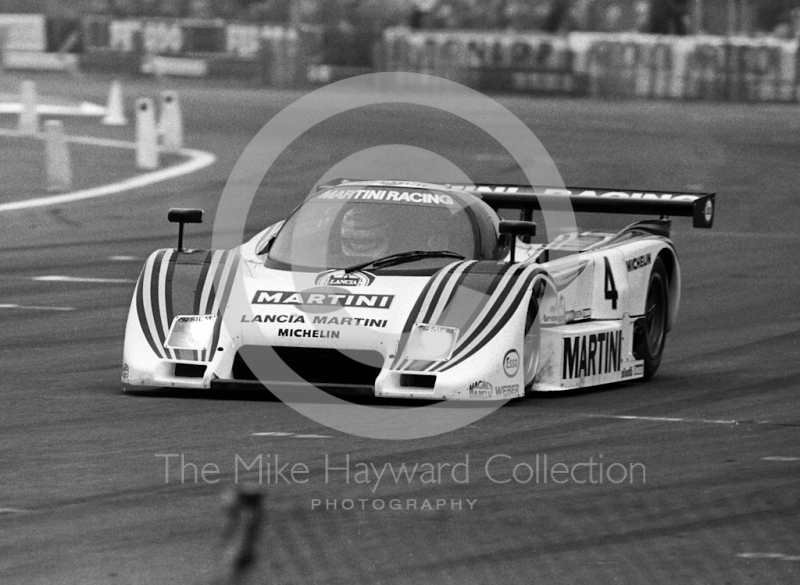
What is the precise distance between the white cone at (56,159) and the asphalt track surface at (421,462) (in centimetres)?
765

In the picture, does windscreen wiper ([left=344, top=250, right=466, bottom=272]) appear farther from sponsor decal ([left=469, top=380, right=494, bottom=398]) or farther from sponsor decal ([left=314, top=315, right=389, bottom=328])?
sponsor decal ([left=469, top=380, right=494, bottom=398])

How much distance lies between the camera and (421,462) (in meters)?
7.82

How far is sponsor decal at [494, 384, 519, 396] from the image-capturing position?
915cm

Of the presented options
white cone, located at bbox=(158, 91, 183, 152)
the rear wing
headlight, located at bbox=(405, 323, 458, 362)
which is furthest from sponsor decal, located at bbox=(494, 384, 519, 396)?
white cone, located at bbox=(158, 91, 183, 152)

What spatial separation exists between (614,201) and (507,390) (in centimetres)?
306

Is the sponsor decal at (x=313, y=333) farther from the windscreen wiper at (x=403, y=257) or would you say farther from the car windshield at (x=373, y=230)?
the car windshield at (x=373, y=230)

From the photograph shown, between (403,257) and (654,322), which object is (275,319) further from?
(654,322)

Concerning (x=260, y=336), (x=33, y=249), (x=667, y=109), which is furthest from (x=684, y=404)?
(x=667, y=109)

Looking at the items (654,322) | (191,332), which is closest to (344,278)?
(191,332)

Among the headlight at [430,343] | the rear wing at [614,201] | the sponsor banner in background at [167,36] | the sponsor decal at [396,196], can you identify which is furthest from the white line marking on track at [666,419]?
the sponsor banner in background at [167,36]

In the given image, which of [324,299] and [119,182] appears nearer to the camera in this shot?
[324,299]

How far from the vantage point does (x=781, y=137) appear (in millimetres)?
34625

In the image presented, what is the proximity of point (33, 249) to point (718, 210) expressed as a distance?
9.72m

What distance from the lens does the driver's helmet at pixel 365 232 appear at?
33.3 ft
